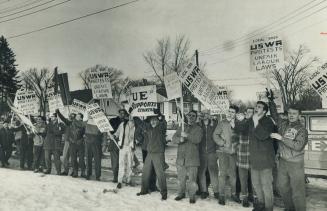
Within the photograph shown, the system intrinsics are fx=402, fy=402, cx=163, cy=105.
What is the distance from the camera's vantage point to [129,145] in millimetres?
10352

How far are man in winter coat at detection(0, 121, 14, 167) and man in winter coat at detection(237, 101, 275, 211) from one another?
1041 centimetres

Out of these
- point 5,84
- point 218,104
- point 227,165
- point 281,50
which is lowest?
point 227,165

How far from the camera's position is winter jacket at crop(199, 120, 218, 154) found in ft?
29.5

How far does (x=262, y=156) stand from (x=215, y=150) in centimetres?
159

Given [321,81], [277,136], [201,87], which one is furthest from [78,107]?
[321,81]

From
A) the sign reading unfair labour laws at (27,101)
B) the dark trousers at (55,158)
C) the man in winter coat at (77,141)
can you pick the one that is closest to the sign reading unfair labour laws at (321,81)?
the man in winter coat at (77,141)

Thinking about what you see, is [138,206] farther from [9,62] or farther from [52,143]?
[9,62]

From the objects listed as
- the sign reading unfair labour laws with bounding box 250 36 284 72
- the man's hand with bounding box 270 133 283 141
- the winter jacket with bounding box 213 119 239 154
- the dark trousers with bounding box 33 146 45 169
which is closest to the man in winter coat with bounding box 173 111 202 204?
the winter jacket with bounding box 213 119 239 154

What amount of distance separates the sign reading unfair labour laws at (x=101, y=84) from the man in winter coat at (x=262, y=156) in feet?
14.8

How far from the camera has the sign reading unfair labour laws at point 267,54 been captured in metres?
9.45

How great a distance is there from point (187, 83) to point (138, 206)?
3001mm

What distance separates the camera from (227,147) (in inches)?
346

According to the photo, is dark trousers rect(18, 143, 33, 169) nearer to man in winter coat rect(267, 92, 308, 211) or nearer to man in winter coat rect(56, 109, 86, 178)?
man in winter coat rect(56, 109, 86, 178)

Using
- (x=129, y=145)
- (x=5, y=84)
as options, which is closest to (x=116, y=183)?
(x=129, y=145)
